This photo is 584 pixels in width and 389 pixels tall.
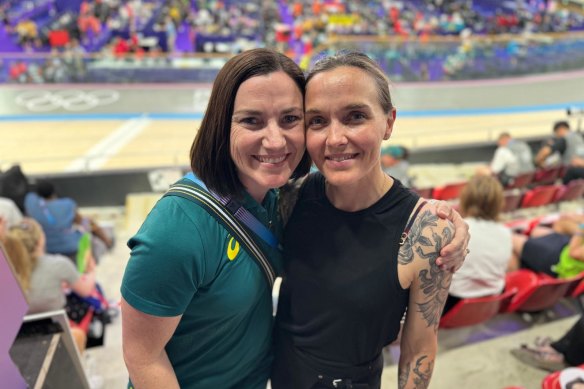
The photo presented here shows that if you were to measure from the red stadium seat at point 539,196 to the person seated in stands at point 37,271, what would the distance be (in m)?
4.95

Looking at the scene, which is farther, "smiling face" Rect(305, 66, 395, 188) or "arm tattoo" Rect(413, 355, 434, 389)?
"arm tattoo" Rect(413, 355, 434, 389)

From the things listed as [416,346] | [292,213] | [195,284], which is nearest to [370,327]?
[416,346]

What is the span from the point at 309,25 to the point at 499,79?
8.02 m

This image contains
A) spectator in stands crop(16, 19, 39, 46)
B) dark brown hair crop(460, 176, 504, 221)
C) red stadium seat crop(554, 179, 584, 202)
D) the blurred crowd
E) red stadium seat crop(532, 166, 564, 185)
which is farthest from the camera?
spectator in stands crop(16, 19, 39, 46)

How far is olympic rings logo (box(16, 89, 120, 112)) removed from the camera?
10.4m

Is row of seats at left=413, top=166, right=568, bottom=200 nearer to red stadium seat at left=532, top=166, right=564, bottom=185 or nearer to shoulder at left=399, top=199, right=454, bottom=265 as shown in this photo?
red stadium seat at left=532, top=166, right=564, bottom=185

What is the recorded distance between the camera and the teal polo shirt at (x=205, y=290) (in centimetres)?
114

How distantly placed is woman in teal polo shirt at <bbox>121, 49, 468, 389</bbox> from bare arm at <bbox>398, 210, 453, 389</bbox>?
3.0 inches

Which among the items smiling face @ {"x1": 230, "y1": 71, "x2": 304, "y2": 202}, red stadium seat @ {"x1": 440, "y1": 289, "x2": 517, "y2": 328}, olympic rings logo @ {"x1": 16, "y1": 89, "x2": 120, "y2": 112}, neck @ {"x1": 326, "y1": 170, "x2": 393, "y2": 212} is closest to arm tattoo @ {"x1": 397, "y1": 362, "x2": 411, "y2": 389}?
neck @ {"x1": 326, "y1": 170, "x2": 393, "y2": 212}

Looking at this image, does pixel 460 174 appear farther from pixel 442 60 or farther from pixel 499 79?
pixel 499 79

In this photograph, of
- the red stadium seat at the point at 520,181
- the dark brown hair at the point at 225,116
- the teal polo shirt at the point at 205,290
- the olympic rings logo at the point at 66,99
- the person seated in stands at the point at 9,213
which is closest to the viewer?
the teal polo shirt at the point at 205,290

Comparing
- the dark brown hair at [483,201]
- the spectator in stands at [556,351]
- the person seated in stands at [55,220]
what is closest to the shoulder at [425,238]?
the dark brown hair at [483,201]

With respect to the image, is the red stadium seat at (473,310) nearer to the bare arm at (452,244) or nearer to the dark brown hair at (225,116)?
the bare arm at (452,244)

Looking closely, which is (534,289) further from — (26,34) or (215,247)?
(26,34)
